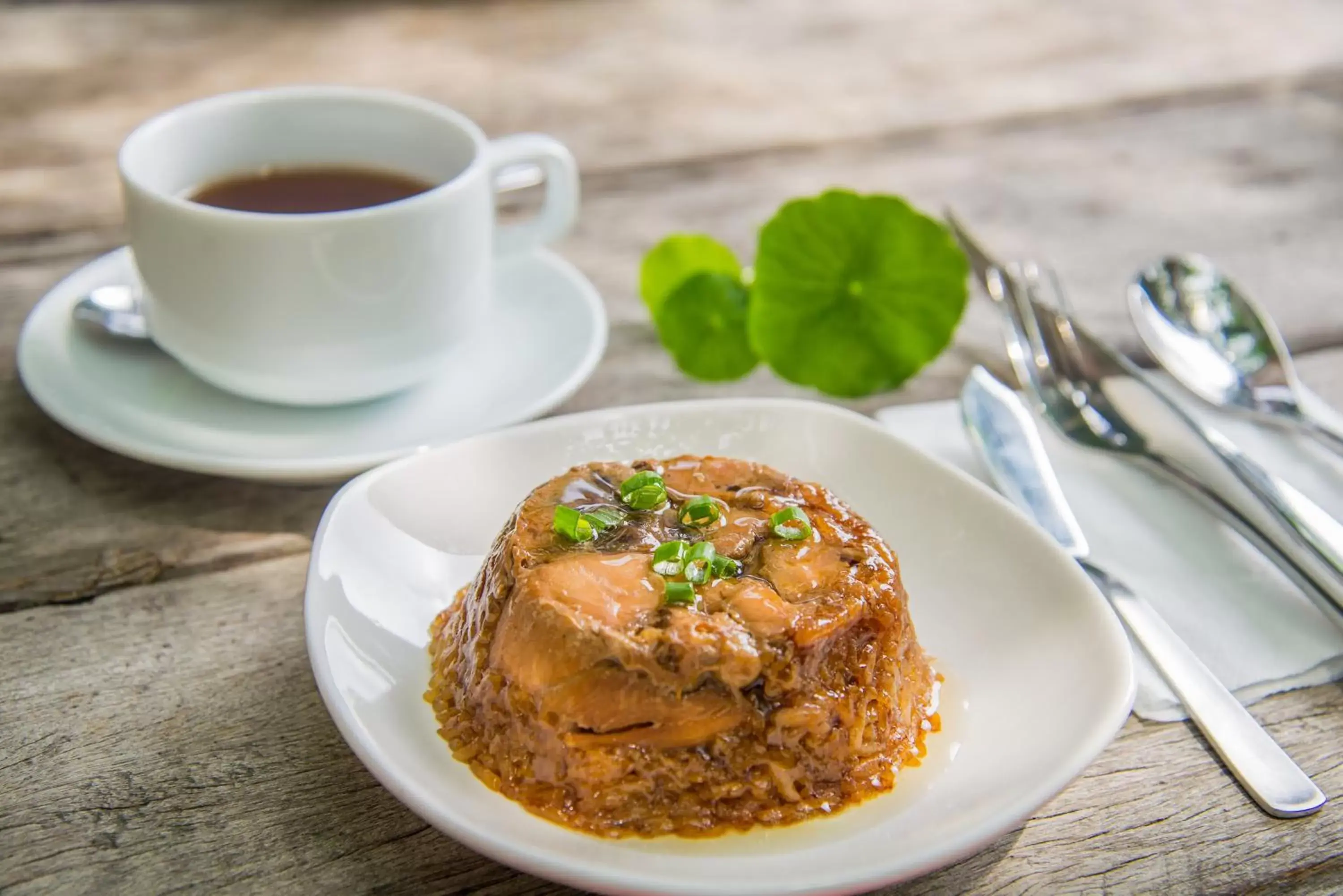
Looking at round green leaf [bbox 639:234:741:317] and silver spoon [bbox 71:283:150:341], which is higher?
round green leaf [bbox 639:234:741:317]

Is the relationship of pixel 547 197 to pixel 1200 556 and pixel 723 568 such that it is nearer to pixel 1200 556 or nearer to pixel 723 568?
pixel 723 568

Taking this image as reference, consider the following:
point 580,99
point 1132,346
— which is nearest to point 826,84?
point 580,99

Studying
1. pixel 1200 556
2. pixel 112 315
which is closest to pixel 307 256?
pixel 112 315

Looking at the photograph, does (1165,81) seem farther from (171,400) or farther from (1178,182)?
(171,400)

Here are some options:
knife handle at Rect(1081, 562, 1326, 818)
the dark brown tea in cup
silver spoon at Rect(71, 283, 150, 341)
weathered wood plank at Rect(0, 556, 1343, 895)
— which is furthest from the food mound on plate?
silver spoon at Rect(71, 283, 150, 341)

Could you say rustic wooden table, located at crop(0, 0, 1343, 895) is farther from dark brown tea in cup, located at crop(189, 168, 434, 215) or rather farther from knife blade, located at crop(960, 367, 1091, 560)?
dark brown tea in cup, located at crop(189, 168, 434, 215)

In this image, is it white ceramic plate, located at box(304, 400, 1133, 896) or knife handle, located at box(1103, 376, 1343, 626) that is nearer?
white ceramic plate, located at box(304, 400, 1133, 896)

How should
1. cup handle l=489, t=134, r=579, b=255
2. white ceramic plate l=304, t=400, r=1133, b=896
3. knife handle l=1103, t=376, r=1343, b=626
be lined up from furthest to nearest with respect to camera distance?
1. cup handle l=489, t=134, r=579, b=255
2. knife handle l=1103, t=376, r=1343, b=626
3. white ceramic plate l=304, t=400, r=1133, b=896
